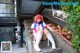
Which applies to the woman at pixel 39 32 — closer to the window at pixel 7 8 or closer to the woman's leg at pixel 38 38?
the woman's leg at pixel 38 38

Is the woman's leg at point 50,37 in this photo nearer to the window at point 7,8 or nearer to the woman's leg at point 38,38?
the woman's leg at point 38,38

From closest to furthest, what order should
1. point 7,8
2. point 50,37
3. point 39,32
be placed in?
1. point 39,32
2. point 50,37
3. point 7,8

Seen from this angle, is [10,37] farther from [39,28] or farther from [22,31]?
[39,28]

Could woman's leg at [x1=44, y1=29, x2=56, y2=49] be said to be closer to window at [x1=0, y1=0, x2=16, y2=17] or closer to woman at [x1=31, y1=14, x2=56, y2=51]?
woman at [x1=31, y1=14, x2=56, y2=51]

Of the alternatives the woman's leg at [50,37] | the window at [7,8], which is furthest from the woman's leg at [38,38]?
the window at [7,8]

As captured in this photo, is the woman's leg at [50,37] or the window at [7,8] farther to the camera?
the window at [7,8]

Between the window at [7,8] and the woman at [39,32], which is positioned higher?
the window at [7,8]

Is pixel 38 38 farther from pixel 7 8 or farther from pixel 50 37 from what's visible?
pixel 7 8

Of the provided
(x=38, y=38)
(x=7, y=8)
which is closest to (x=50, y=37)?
(x=38, y=38)

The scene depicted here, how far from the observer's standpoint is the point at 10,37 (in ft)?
52.8

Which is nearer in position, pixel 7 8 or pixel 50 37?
pixel 50 37

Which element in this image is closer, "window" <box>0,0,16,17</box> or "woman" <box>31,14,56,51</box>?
"woman" <box>31,14,56,51</box>

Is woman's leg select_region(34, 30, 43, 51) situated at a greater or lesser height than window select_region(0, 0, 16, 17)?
lesser

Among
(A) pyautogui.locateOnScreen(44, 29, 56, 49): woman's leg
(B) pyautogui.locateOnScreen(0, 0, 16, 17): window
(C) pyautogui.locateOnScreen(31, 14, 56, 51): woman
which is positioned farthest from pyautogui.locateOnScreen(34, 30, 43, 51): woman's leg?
(B) pyautogui.locateOnScreen(0, 0, 16, 17): window
